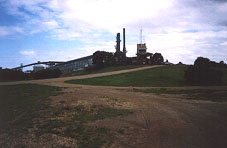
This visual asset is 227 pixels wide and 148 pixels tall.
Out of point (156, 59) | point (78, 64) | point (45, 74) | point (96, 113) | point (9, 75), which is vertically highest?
point (156, 59)

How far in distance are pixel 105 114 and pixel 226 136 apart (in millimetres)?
4926

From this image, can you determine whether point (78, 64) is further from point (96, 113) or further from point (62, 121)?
point (62, 121)

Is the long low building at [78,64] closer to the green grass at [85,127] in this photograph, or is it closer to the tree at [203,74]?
the tree at [203,74]

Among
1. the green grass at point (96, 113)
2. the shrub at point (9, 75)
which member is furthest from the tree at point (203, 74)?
the shrub at point (9, 75)

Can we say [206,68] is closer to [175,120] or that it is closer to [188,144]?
[175,120]

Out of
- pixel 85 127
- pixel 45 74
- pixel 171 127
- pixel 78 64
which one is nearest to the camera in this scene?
pixel 85 127

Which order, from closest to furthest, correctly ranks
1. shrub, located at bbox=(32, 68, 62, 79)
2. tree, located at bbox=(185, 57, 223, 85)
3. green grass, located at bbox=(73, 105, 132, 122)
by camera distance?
green grass, located at bbox=(73, 105, 132, 122) → tree, located at bbox=(185, 57, 223, 85) → shrub, located at bbox=(32, 68, 62, 79)

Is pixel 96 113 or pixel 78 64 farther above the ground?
pixel 78 64

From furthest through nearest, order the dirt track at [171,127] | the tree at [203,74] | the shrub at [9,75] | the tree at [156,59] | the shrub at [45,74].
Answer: the tree at [156,59], the shrub at [45,74], the shrub at [9,75], the tree at [203,74], the dirt track at [171,127]

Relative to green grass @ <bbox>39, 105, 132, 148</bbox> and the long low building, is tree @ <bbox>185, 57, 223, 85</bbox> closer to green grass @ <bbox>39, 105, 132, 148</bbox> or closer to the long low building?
green grass @ <bbox>39, 105, 132, 148</bbox>

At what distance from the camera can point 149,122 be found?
8375mm

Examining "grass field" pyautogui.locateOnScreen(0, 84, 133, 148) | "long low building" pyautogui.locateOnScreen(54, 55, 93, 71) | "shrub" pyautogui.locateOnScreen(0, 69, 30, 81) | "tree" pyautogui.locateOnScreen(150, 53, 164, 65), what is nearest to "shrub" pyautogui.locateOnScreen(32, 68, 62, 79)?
"shrub" pyautogui.locateOnScreen(0, 69, 30, 81)

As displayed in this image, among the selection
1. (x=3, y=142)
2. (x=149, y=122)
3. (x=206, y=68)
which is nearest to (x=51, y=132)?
(x=3, y=142)

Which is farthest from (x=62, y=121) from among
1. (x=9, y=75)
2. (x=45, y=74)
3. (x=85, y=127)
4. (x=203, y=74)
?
(x=45, y=74)
